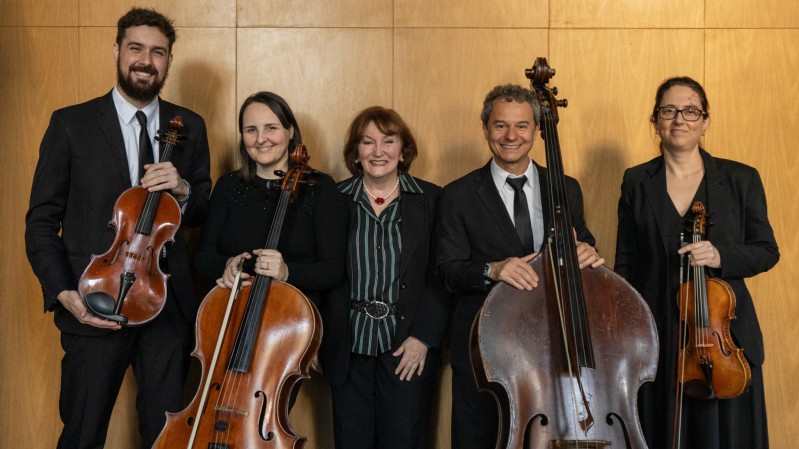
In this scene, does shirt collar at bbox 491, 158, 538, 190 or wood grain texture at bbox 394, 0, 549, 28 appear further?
wood grain texture at bbox 394, 0, 549, 28

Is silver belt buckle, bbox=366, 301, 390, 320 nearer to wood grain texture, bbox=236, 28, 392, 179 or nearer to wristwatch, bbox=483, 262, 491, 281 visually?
wristwatch, bbox=483, 262, 491, 281

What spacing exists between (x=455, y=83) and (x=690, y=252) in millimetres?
1364

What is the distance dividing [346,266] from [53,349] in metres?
1.52

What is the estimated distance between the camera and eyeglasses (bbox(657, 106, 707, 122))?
2.61 metres

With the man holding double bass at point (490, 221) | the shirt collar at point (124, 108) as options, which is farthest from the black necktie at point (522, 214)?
the shirt collar at point (124, 108)

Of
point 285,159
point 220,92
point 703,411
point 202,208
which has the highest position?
point 220,92

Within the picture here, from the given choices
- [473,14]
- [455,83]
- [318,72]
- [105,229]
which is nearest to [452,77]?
[455,83]

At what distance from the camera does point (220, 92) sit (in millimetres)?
3365

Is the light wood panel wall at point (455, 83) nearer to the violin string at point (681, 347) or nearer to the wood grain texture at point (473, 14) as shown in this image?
the wood grain texture at point (473, 14)

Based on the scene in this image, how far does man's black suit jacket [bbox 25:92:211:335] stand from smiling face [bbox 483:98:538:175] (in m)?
1.03

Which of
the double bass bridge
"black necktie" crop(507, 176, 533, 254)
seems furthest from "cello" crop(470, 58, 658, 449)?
"black necktie" crop(507, 176, 533, 254)

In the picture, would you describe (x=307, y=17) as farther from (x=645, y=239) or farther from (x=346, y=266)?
(x=645, y=239)

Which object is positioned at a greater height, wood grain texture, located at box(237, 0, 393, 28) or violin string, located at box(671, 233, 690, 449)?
wood grain texture, located at box(237, 0, 393, 28)

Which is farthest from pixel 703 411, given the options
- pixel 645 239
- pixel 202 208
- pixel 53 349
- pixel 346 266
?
pixel 53 349
